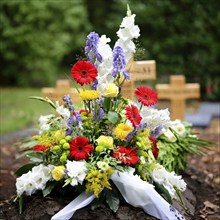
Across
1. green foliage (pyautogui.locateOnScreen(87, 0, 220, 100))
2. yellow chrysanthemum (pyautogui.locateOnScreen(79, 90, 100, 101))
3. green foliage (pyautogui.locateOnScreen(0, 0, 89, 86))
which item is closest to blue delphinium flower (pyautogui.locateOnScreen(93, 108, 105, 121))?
yellow chrysanthemum (pyautogui.locateOnScreen(79, 90, 100, 101))

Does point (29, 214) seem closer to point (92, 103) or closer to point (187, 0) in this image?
point (92, 103)

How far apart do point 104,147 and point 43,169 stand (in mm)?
434

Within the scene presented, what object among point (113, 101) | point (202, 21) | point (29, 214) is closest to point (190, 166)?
point (113, 101)

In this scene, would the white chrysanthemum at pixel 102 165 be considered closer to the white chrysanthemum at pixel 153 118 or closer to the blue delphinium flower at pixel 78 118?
the blue delphinium flower at pixel 78 118

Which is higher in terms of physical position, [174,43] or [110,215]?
[174,43]

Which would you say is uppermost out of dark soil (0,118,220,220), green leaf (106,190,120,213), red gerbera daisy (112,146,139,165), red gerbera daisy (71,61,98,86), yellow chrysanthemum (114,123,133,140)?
red gerbera daisy (71,61,98,86)

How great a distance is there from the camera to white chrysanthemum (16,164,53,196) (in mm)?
3713

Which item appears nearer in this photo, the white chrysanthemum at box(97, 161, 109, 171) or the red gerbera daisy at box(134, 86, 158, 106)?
the white chrysanthemum at box(97, 161, 109, 171)

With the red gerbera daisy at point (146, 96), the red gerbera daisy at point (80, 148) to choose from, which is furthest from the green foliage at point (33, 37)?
the red gerbera daisy at point (80, 148)

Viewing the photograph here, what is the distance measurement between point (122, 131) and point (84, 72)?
0.45m

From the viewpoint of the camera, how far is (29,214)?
3.63 metres

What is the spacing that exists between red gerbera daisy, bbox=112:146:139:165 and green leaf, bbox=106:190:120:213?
0.70 feet

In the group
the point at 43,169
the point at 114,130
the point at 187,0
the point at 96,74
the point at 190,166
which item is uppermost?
the point at 187,0

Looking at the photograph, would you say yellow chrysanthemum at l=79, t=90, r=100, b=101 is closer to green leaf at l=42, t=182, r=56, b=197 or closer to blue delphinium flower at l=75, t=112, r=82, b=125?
blue delphinium flower at l=75, t=112, r=82, b=125
